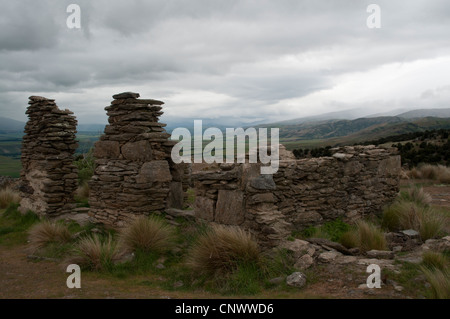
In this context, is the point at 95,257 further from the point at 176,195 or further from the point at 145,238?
the point at 176,195

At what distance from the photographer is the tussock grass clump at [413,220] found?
280 inches

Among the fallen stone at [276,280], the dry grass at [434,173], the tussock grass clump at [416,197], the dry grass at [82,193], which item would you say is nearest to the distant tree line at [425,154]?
the dry grass at [434,173]

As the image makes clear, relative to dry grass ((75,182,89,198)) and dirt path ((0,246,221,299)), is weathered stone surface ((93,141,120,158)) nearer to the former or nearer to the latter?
dirt path ((0,246,221,299))

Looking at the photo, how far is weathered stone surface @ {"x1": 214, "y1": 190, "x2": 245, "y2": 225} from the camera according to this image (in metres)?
6.89

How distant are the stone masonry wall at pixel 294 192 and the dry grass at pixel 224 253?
2.81ft

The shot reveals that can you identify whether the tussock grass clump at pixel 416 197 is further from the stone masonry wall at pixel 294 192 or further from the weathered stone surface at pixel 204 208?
the weathered stone surface at pixel 204 208

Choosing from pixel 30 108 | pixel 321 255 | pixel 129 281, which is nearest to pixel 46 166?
pixel 30 108

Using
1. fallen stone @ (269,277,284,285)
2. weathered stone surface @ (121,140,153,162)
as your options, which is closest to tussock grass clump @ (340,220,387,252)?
fallen stone @ (269,277,284,285)

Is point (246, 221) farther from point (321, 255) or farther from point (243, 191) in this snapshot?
point (321, 255)

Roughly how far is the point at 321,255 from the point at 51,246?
6490mm

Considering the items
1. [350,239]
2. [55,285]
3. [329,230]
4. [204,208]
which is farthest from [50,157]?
[350,239]

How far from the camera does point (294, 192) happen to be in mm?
7305

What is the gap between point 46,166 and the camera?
11.4 meters

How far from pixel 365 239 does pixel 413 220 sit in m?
1.86
